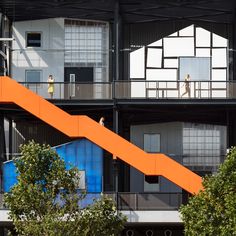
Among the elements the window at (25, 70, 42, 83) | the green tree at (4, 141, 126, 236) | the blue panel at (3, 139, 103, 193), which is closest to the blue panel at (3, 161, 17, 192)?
the blue panel at (3, 139, 103, 193)

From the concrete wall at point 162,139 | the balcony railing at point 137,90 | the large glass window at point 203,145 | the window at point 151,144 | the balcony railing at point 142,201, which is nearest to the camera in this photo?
the balcony railing at point 142,201

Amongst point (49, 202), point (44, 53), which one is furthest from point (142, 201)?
point (44, 53)

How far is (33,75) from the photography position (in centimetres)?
5406

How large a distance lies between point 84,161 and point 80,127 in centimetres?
295

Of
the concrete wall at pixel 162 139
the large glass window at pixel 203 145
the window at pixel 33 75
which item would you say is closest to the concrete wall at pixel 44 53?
the window at pixel 33 75

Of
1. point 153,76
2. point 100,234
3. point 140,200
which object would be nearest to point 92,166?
point 140,200

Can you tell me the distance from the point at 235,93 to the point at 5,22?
1387 centimetres

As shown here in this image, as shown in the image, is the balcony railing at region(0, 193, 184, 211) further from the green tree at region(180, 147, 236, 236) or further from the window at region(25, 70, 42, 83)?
the green tree at region(180, 147, 236, 236)

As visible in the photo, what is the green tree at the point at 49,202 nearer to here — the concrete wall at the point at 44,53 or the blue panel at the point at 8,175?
the blue panel at the point at 8,175

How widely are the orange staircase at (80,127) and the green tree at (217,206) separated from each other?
9.92m

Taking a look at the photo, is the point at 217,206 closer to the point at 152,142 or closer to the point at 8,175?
the point at 8,175

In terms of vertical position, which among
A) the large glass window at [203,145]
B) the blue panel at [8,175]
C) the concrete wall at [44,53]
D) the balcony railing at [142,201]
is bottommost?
the balcony railing at [142,201]

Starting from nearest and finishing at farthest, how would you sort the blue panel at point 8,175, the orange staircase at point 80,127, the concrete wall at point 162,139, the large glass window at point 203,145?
the orange staircase at point 80,127
the blue panel at point 8,175
the large glass window at point 203,145
the concrete wall at point 162,139

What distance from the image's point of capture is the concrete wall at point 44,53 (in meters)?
54.0
